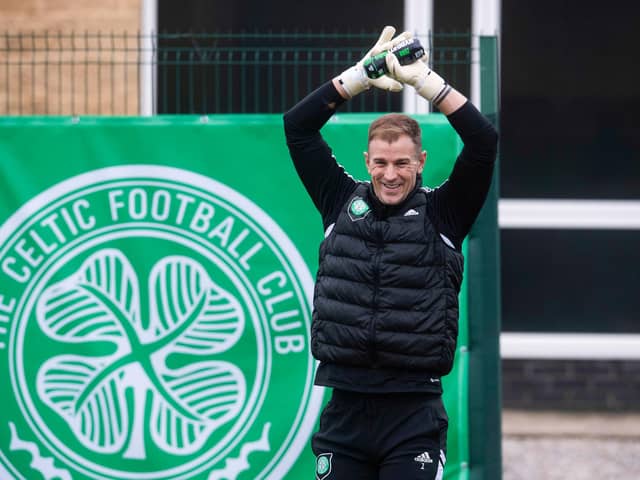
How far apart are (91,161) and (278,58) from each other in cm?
310

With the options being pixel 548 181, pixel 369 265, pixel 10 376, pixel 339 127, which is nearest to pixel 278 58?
pixel 548 181

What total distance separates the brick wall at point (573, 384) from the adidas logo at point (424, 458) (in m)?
4.04

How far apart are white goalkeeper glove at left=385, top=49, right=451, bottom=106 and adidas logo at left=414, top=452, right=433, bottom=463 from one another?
3.77ft

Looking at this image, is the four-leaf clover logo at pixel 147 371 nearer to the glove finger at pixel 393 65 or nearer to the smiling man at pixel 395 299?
the smiling man at pixel 395 299

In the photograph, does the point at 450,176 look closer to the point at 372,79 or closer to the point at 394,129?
the point at 394,129

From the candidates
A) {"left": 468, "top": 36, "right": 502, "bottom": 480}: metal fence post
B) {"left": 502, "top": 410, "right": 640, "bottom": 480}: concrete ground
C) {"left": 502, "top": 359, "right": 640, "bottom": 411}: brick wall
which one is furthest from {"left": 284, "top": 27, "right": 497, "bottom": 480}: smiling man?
{"left": 502, "top": 359, "right": 640, "bottom": 411}: brick wall

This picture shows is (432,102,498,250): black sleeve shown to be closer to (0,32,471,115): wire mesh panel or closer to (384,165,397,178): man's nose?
(384,165,397,178): man's nose

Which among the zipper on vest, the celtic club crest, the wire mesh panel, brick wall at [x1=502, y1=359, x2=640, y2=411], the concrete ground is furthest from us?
brick wall at [x1=502, y1=359, x2=640, y2=411]

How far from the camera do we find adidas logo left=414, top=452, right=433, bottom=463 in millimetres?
3678

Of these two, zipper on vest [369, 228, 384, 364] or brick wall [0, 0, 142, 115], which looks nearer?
zipper on vest [369, 228, 384, 364]

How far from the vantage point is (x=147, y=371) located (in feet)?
16.0

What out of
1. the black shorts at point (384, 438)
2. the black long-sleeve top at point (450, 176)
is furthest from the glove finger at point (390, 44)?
the black shorts at point (384, 438)

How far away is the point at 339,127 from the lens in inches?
189

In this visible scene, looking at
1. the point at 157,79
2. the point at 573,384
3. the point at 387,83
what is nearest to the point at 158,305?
the point at 387,83
